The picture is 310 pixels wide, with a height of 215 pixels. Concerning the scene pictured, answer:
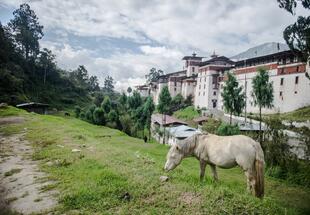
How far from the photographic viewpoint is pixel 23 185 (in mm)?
10109

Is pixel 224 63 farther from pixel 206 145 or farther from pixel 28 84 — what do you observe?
pixel 206 145

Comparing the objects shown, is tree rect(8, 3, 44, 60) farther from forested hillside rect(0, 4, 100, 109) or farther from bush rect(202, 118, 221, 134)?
bush rect(202, 118, 221, 134)

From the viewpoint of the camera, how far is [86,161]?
1230cm

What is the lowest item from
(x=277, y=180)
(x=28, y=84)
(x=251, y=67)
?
(x=277, y=180)

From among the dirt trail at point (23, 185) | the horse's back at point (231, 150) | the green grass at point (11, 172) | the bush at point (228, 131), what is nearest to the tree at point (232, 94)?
the bush at point (228, 131)

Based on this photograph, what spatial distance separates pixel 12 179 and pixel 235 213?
8.46m

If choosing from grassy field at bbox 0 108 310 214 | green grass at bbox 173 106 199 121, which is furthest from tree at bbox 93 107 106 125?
grassy field at bbox 0 108 310 214

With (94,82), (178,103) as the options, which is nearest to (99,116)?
(178,103)

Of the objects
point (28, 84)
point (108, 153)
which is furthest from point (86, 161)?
point (28, 84)

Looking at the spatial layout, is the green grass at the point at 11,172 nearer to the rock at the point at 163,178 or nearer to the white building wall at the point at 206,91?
the rock at the point at 163,178

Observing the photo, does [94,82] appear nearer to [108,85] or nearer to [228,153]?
[108,85]

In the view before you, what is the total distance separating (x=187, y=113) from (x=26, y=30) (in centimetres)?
4886

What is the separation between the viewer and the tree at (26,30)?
76.6 m

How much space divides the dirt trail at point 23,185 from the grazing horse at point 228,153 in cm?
409
